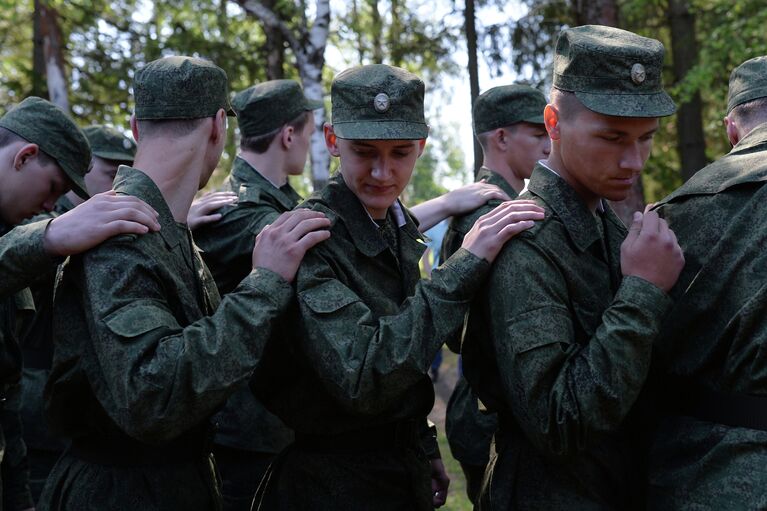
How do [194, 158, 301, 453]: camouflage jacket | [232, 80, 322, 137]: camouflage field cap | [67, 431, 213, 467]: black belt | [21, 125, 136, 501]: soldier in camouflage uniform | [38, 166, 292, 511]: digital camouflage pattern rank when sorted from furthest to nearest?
[232, 80, 322, 137]: camouflage field cap → [21, 125, 136, 501]: soldier in camouflage uniform → [194, 158, 301, 453]: camouflage jacket → [67, 431, 213, 467]: black belt → [38, 166, 292, 511]: digital camouflage pattern

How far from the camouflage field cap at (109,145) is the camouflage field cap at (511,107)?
243 centimetres

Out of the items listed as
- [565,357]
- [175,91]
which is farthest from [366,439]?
[175,91]

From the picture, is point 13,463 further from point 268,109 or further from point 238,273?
point 268,109

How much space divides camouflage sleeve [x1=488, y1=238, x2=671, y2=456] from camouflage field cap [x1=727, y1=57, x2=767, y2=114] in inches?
59.6

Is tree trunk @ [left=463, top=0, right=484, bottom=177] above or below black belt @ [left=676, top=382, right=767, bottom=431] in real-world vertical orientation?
above

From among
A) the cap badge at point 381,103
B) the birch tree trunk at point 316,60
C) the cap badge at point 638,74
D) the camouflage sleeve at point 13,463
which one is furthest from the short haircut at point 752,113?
the birch tree trunk at point 316,60

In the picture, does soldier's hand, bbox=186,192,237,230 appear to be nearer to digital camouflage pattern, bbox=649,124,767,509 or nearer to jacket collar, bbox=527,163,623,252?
jacket collar, bbox=527,163,623,252

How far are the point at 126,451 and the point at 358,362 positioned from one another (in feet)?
2.88

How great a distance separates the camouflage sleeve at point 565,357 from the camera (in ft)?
8.47

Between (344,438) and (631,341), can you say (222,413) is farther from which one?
(631,341)

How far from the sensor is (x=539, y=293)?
271cm

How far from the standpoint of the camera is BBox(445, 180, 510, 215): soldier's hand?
15.3 ft

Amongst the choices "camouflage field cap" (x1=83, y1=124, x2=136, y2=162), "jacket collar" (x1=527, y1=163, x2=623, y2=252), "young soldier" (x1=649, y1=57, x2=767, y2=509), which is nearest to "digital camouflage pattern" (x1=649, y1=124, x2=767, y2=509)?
"young soldier" (x1=649, y1=57, x2=767, y2=509)

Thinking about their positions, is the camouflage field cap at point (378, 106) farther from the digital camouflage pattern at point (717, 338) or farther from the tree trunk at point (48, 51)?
the tree trunk at point (48, 51)
